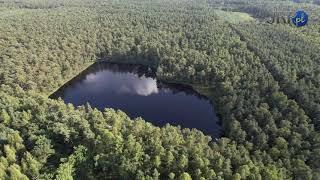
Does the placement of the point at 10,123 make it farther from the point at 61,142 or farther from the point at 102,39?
the point at 102,39

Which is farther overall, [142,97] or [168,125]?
[142,97]

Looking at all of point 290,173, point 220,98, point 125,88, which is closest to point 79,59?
point 125,88

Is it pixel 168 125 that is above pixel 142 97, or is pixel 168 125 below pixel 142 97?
above

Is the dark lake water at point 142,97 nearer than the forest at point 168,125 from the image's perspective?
No

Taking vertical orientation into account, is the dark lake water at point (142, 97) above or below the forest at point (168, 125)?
below
